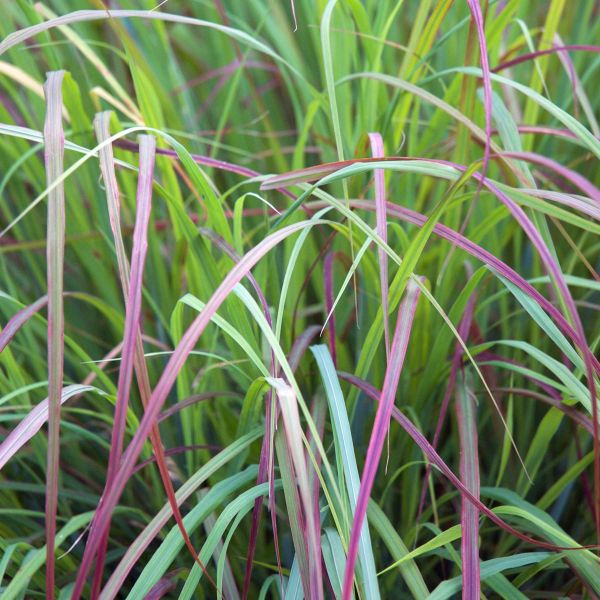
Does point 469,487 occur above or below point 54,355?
below

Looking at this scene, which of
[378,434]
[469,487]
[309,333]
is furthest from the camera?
[309,333]

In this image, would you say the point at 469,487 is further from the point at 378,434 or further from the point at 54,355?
the point at 54,355

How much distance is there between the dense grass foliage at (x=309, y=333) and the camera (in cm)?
48

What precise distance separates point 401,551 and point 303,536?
0.11 metres

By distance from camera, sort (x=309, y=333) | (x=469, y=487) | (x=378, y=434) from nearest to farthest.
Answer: (x=378, y=434) → (x=469, y=487) → (x=309, y=333)

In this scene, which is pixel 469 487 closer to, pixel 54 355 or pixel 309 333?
pixel 309 333

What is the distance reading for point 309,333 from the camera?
646 mm

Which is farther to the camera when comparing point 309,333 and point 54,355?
point 309,333

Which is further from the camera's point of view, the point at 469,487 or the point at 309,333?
the point at 309,333

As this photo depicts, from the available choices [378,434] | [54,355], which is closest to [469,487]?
[378,434]

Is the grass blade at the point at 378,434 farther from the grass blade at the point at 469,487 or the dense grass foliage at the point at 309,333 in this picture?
the grass blade at the point at 469,487

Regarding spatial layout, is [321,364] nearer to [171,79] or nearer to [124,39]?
[124,39]

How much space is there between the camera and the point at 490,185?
501 mm

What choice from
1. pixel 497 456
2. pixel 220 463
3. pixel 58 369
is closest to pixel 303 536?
pixel 220 463
